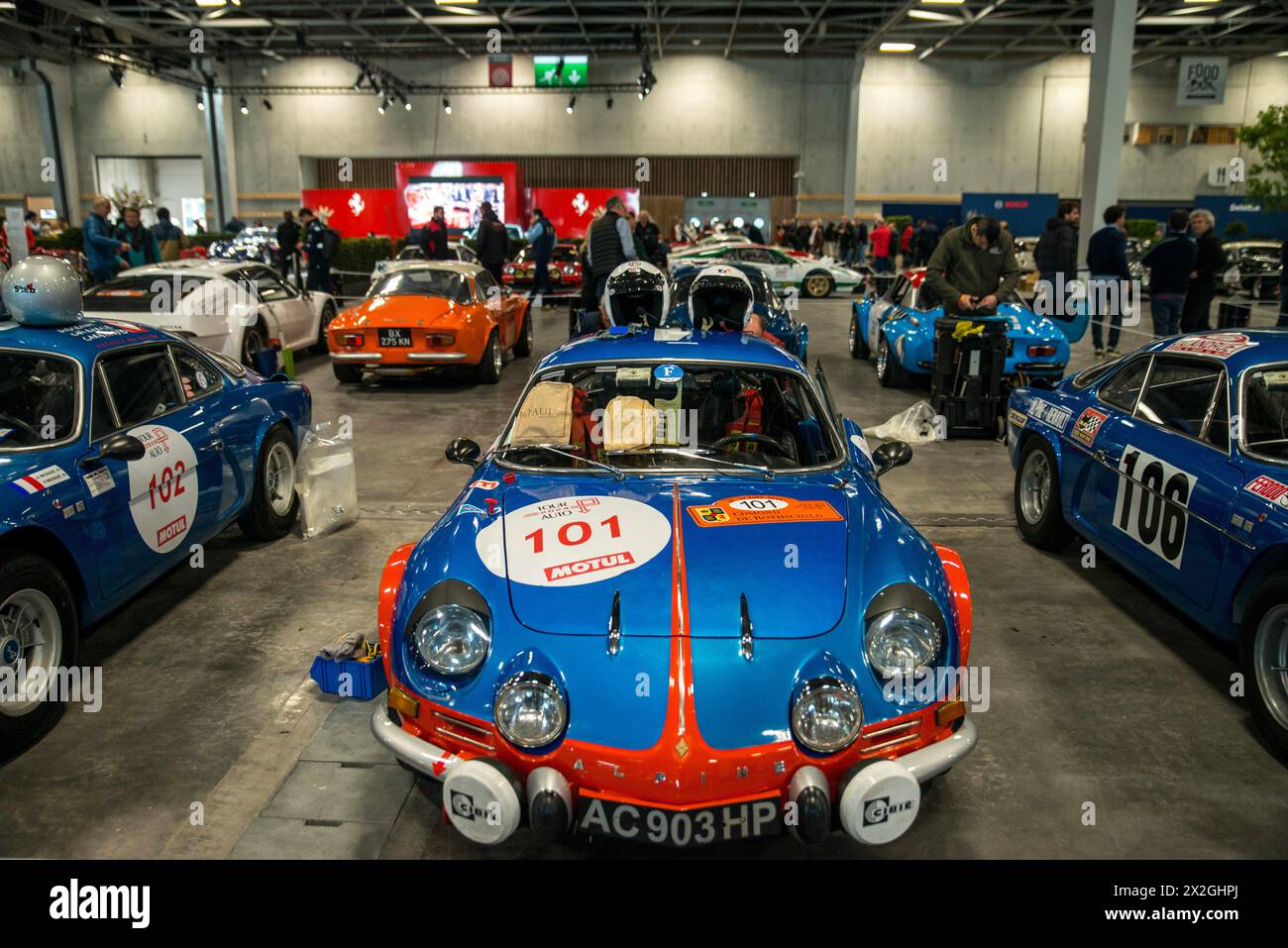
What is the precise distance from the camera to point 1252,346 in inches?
167

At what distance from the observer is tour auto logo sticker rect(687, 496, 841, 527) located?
3.18 m

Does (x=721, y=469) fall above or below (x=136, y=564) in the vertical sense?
above

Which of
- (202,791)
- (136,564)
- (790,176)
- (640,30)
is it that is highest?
(640,30)

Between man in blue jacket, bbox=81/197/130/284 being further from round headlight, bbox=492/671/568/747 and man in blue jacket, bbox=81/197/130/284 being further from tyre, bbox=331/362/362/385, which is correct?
round headlight, bbox=492/671/568/747

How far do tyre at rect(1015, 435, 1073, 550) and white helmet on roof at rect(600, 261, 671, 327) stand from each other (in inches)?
189

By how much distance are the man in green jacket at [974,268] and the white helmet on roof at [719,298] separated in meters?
2.25

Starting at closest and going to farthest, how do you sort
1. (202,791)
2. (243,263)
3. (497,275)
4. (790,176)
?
(202,791), (243,263), (497,275), (790,176)

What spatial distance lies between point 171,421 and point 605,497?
2477 millimetres

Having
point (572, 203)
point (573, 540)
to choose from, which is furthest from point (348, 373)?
point (572, 203)

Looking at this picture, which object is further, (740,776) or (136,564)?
(136,564)

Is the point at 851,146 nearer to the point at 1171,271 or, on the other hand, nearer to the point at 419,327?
the point at 1171,271

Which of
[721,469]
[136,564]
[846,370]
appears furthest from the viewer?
[846,370]

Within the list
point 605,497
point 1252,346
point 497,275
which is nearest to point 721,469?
point 605,497

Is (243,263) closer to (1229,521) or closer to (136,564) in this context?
(136,564)
